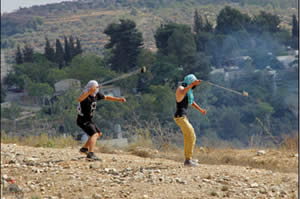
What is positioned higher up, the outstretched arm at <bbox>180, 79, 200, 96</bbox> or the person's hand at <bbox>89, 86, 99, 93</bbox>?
the outstretched arm at <bbox>180, 79, 200, 96</bbox>

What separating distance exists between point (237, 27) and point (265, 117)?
7.58 m

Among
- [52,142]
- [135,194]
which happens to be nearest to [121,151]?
[52,142]

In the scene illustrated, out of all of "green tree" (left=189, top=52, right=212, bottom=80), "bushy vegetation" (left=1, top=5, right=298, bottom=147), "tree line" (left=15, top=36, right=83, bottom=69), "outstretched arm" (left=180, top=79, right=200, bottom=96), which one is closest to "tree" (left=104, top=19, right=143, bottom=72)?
"bushy vegetation" (left=1, top=5, right=298, bottom=147)

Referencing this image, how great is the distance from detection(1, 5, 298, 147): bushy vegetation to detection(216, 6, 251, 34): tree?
61 mm

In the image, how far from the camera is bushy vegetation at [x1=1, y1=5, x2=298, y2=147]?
2164 centimetres

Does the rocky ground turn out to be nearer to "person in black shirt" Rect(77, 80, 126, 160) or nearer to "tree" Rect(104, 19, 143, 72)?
"person in black shirt" Rect(77, 80, 126, 160)

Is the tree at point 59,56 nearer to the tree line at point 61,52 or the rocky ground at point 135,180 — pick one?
the tree line at point 61,52

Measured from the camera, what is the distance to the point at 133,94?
81.9 ft

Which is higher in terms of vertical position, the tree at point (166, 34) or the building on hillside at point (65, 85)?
the tree at point (166, 34)

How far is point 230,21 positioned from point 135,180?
88.0ft

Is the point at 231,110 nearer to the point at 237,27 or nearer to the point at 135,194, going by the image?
the point at 237,27

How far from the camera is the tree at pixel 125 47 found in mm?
23188

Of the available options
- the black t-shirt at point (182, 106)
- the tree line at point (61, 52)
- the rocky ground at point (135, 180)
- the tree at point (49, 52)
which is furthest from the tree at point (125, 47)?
the black t-shirt at point (182, 106)

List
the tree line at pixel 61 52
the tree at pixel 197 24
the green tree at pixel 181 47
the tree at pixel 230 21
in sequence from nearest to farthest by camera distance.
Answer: the green tree at pixel 181 47 → the tree at pixel 197 24 → the tree line at pixel 61 52 → the tree at pixel 230 21
